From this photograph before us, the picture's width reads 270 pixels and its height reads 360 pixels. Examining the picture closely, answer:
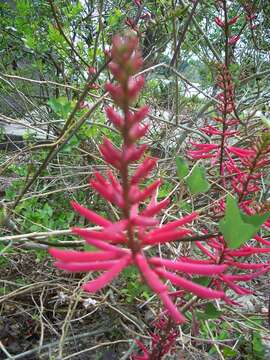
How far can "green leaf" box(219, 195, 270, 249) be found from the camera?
66 cm

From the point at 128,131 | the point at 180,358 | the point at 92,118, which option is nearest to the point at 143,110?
the point at 128,131

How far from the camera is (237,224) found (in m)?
0.67

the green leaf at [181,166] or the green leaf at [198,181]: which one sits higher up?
the green leaf at [181,166]

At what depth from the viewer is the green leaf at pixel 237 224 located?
66cm

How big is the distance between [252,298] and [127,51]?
1647 millimetres

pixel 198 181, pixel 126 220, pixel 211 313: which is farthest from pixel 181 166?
pixel 126 220

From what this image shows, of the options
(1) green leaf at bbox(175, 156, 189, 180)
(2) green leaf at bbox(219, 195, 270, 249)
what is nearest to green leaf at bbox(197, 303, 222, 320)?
(2) green leaf at bbox(219, 195, 270, 249)

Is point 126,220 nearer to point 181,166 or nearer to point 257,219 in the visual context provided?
point 257,219

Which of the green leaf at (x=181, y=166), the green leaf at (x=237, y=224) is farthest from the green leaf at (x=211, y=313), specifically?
the green leaf at (x=181, y=166)

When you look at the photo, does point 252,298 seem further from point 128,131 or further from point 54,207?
point 128,131

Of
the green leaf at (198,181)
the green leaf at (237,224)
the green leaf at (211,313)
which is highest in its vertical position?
the green leaf at (198,181)

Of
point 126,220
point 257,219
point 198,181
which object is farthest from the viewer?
point 198,181

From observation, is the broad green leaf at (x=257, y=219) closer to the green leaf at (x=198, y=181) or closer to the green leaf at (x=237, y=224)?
the green leaf at (x=237, y=224)

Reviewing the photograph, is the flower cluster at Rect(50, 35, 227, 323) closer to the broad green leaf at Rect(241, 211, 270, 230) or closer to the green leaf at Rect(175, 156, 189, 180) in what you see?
the broad green leaf at Rect(241, 211, 270, 230)
